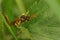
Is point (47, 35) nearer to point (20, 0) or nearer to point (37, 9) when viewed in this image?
point (37, 9)

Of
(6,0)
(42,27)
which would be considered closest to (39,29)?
(42,27)

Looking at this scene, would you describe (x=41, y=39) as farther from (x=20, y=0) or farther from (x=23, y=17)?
(x=20, y=0)

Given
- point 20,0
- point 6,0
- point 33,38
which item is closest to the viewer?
point 33,38

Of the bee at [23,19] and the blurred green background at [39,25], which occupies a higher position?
the bee at [23,19]

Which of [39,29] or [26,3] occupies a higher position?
[26,3]

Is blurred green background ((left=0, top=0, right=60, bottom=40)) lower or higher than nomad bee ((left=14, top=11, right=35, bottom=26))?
lower

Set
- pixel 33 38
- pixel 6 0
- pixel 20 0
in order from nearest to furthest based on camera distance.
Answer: pixel 33 38 < pixel 6 0 < pixel 20 0

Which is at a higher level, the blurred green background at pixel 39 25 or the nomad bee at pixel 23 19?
the nomad bee at pixel 23 19

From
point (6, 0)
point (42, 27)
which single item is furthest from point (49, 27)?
point (6, 0)

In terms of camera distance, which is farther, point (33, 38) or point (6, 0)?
point (6, 0)
